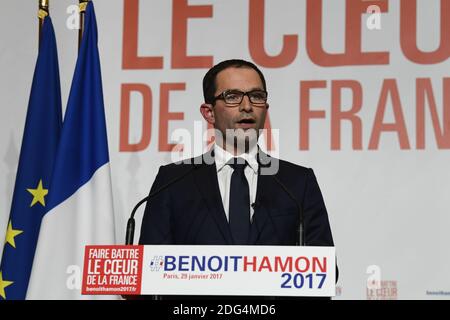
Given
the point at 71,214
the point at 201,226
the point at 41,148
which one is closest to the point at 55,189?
the point at 71,214

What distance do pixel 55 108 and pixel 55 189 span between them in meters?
0.54

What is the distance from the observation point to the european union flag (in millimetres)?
3893

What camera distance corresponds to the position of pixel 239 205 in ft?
9.51

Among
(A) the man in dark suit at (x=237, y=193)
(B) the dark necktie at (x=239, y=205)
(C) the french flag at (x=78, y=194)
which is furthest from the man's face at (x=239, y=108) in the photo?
(C) the french flag at (x=78, y=194)

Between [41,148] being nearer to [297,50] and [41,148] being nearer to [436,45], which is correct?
[297,50]

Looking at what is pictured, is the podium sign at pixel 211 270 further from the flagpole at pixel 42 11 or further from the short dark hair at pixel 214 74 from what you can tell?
the flagpole at pixel 42 11

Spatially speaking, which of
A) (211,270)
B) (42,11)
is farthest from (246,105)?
(42,11)

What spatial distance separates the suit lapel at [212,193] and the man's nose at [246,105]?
27cm

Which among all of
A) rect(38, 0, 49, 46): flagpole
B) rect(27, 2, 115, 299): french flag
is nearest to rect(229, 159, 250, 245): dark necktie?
rect(27, 2, 115, 299): french flag

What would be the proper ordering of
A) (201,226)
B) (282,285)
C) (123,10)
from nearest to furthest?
(282,285), (201,226), (123,10)

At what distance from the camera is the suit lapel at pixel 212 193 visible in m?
2.79
